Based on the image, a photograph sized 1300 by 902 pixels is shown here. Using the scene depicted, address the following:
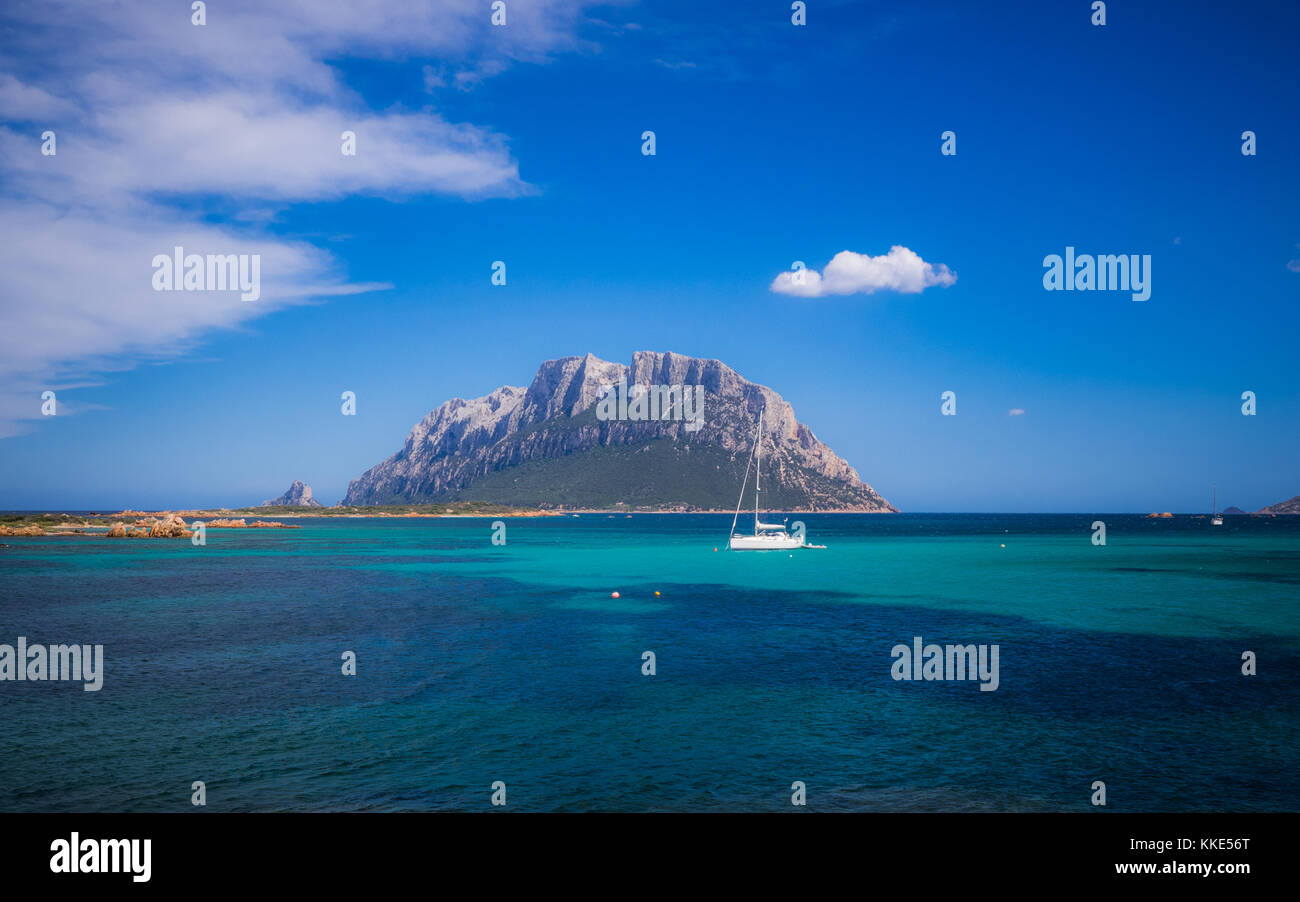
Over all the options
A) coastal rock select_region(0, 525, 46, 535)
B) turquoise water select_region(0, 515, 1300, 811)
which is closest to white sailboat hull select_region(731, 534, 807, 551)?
turquoise water select_region(0, 515, 1300, 811)

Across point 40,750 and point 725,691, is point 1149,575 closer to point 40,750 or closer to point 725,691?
point 725,691

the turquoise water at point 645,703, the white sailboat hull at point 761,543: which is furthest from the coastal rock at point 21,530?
the white sailboat hull at point 761,543

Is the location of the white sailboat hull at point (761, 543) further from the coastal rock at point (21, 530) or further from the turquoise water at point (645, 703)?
the coastal rock at point (21, 530)

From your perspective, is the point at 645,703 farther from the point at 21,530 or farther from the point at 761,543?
the point at 21,530

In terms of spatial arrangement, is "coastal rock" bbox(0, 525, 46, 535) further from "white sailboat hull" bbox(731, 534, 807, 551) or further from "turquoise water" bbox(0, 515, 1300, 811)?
"white sailboat hull" bbox(731, 534, 807, 551)

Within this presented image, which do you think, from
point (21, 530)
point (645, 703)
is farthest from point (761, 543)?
point (21, 530)

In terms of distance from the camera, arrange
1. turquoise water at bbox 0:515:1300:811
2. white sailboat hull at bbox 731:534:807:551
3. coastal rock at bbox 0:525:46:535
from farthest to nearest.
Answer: coastal rock at bbox 0:525:46:535, white sailboat hull at bbox 731:534:807:551, turquoise water at bbox 0:515:1300:811

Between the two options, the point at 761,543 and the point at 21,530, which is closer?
the point at 761,543
